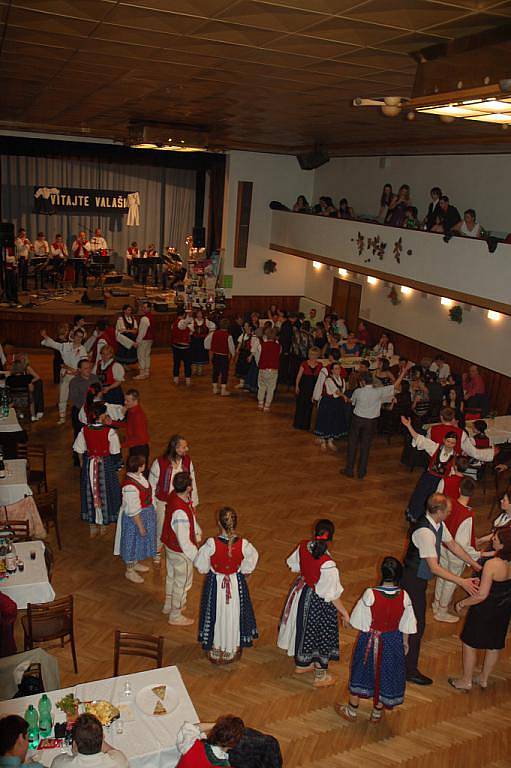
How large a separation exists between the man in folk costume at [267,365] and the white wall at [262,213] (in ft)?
19.9

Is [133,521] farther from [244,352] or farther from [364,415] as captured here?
[244,352]

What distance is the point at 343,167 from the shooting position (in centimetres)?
1600

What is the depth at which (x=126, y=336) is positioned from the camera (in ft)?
40.1

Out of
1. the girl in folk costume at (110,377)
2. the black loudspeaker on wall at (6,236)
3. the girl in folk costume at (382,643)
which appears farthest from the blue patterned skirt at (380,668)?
the black loudspeaker on wall at (6,236)

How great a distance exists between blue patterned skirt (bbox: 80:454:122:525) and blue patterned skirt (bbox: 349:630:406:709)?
323cm

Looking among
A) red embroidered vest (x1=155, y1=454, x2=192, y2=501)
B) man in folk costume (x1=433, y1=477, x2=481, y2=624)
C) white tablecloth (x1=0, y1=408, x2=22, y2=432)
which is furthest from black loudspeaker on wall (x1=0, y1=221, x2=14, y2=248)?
man in folk costume (x1=433, y1=477, x2=481, y2=624)

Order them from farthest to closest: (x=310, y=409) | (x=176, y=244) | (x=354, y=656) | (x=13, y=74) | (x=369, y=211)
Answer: (x=176, y=244) → (x=369, y=211) → (x=310, y=409) → (x=13, y=74) → (x=354, y=656)

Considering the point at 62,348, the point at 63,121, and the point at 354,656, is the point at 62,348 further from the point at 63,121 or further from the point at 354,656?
the point at 354,656

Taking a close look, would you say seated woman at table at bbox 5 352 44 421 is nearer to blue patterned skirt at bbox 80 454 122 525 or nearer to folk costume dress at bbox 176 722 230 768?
blue patterned skirt at bbox 80 454 122 525

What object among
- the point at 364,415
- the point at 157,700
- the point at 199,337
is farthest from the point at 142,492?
the point at 199,337

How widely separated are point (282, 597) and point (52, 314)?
10195 millimetres

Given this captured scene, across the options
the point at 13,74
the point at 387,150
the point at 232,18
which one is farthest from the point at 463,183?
the point at 232,18

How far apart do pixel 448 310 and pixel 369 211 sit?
3837 mm

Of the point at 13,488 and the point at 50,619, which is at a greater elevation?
the point at 13,488
